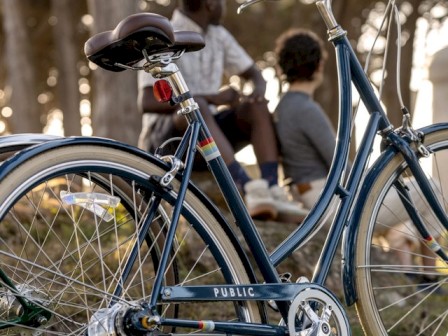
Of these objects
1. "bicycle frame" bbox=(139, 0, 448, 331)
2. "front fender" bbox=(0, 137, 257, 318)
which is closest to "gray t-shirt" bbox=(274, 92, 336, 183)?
"bicycle frame" bbox=(139, 0, 448, 331)

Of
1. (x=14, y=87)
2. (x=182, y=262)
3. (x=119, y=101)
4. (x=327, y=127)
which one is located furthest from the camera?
(x=14, y=87)

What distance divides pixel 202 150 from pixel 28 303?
0.64 metres

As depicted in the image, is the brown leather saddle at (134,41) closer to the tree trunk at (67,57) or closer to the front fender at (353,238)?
the front fender at (353,238)

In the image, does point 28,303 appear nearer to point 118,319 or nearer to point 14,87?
point 118,319

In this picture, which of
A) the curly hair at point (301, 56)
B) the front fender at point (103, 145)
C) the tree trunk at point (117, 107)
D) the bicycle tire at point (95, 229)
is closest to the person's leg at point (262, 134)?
the curly hair at point (301, 56)

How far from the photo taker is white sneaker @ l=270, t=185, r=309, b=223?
17.4 ft

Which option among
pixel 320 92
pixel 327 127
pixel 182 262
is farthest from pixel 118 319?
pixel 320 92

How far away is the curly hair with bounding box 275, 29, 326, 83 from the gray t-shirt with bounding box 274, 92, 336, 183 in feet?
0.42

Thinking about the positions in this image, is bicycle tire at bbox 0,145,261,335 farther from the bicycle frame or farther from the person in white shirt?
the person in white shirt

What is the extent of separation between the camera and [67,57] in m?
14.3

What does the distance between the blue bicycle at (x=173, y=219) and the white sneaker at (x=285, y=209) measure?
191 cm

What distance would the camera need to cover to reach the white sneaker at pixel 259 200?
511 centimetres

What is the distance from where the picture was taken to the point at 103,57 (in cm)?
270

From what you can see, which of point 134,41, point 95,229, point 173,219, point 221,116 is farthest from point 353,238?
point 221,116
